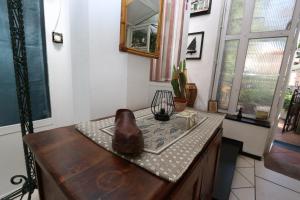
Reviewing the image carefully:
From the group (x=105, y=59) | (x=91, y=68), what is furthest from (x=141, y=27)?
(x=91, y=68)

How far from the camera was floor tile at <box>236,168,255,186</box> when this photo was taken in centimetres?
156

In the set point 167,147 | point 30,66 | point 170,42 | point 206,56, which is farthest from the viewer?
point 206,56

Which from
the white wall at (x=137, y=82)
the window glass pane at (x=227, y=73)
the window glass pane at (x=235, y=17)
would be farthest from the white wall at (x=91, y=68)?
the window glass pane at (x=235, y=17)

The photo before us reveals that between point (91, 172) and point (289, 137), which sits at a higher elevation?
point (91, 172)

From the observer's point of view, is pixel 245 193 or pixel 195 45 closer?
pixel 245 193

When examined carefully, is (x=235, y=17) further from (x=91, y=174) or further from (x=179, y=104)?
(x=91, y=174)

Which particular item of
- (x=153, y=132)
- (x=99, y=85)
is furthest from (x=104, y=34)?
(x=153, y=132)

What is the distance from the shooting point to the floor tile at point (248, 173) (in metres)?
1.56

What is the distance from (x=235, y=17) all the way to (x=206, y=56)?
581 millimetres

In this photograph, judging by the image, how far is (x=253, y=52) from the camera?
1.92 meters

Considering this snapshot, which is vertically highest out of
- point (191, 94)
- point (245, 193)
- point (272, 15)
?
point (272, 15)

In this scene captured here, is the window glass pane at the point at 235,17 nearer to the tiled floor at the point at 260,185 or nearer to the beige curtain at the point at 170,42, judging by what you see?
the beige curtain at the point at 170,42

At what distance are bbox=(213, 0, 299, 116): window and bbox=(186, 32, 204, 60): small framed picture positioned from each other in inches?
10.5

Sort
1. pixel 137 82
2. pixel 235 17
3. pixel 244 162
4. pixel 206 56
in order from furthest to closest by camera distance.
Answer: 1. pixel 206 56
2. pixel 235 17
3. pixel 244 162
4. pixel 137 82
